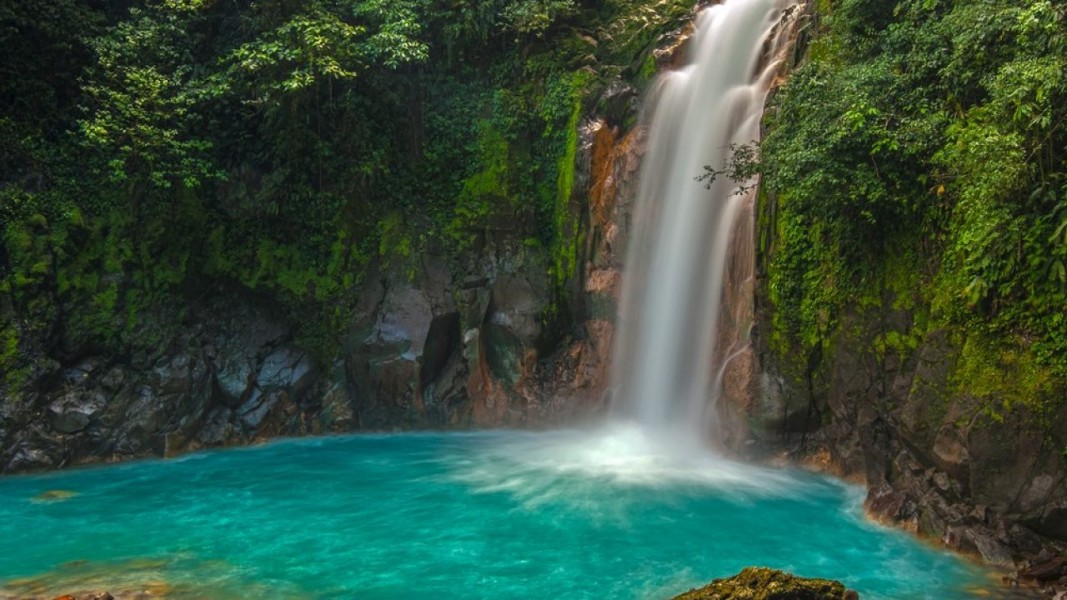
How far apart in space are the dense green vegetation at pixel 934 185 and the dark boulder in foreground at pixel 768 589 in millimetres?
3421

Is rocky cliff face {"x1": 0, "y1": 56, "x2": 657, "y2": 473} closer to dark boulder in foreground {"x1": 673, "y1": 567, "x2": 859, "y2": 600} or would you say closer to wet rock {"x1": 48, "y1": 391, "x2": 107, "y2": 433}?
wet rock {"x1": 48, "y1": 391, "x2": 107, "y2": 433}

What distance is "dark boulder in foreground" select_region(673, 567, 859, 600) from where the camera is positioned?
623cm

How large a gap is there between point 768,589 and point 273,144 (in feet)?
40.9

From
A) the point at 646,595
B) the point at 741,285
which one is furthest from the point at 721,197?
the point at 646,595

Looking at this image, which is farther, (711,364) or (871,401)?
(711,364)

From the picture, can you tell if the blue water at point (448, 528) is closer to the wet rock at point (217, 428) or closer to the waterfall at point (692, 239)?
the wet rock at point (217, 428)

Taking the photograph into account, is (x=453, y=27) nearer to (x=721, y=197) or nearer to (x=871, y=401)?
(x=721, y=197)

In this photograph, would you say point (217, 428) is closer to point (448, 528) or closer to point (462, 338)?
point (462, 338)

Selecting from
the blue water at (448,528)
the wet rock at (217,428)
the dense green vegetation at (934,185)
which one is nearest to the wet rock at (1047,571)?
the blue water at (448,528)

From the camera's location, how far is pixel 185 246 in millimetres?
14398

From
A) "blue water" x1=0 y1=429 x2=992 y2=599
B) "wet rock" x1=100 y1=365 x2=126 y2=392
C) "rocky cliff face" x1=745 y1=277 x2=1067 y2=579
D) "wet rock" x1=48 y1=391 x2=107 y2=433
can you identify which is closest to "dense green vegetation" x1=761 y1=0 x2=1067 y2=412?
"rocky cliff face" x1=745 y1=277 x2=1067 y2=579

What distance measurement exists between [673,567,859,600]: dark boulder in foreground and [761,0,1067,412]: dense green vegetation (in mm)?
3421

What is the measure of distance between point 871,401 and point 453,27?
10.8 meters

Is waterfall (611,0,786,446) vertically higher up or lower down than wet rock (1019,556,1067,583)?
higher up
